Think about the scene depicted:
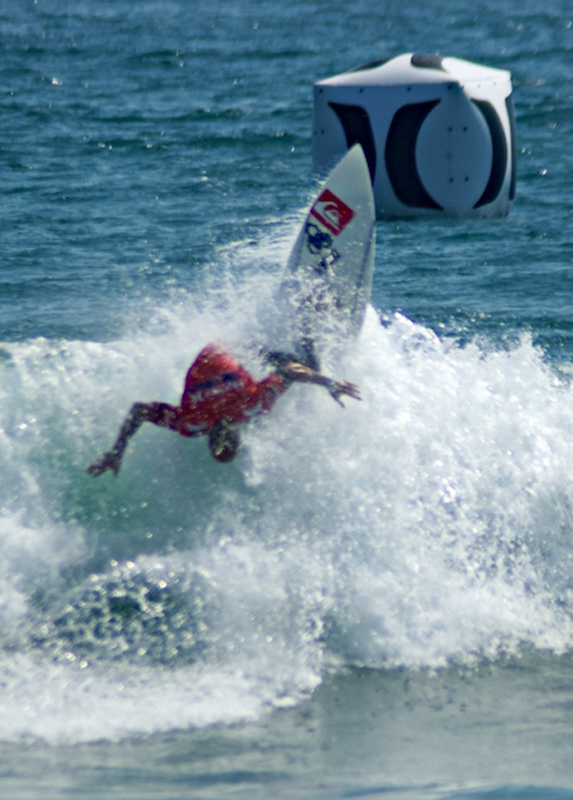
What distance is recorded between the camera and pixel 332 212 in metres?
7.16

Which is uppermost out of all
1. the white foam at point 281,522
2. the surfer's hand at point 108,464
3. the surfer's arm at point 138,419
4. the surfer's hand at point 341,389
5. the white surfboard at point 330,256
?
the white surfboard at point 330,256

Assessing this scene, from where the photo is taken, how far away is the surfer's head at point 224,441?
6703 millimetres

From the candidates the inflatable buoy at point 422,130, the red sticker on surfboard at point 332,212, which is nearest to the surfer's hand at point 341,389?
the red sticker on surfboard at point 332,212

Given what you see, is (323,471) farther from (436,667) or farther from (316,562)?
(436,667)

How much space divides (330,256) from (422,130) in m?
3.37

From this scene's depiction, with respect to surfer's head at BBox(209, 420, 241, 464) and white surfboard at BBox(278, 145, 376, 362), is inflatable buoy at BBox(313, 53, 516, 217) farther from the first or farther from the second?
surfer's head at BBox(209, 420, 241, 464)

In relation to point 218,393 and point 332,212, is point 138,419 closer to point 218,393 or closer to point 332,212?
point 218,393

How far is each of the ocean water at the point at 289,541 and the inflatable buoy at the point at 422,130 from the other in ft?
3.61

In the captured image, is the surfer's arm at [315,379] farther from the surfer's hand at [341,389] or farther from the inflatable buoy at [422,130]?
the inflatable buoy at [422,130]

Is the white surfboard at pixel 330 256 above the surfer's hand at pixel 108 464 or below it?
above

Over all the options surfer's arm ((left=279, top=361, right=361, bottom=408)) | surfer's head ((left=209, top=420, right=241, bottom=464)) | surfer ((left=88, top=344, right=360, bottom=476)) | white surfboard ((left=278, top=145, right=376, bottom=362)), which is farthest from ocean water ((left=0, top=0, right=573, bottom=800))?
surfer's arm ((left=279, top=361, right=361, bottom=408))

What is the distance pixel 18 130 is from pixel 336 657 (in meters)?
13.0

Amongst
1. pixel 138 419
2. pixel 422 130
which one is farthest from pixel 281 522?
pixel 422 130

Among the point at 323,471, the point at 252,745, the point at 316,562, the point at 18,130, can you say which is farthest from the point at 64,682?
the point at 18,130
